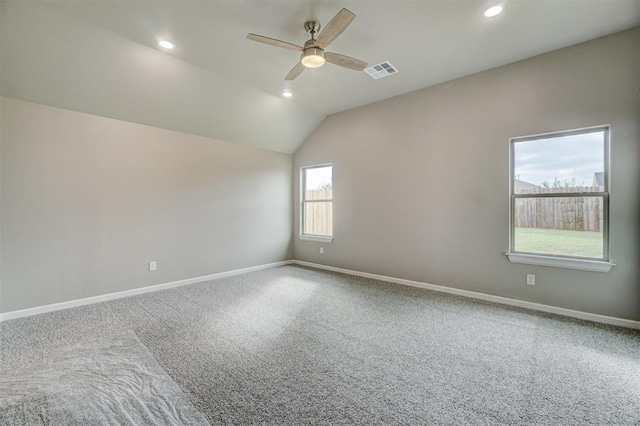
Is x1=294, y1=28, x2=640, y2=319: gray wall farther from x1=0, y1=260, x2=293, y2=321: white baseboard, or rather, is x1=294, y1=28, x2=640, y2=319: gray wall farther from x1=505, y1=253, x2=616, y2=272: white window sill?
x1=0, y1=260, x2=293, y2=321: white baseboard

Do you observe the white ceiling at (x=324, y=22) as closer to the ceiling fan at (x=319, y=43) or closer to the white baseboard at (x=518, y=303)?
the ceiling fan at (x=319, y=43)

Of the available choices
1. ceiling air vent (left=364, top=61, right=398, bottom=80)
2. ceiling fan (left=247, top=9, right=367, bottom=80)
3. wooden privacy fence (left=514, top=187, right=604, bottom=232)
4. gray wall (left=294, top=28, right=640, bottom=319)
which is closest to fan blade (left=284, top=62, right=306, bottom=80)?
ceiling fan (left=247, top=9, right=367, bottom=80)

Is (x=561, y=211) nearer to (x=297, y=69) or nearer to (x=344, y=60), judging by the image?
(x=344, y=60)

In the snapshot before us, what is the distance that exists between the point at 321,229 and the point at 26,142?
443 cm

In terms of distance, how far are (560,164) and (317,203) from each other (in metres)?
3.90

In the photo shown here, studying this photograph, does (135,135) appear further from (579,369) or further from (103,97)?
(579,369)

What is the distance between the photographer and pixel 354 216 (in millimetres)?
5008

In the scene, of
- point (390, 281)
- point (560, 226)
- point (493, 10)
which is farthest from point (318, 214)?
point (493, 10)

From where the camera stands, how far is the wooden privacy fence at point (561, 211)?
9.73ft

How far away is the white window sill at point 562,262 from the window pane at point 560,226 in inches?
4.3

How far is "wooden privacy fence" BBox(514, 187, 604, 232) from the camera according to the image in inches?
117

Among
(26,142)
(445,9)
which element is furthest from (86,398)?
(445,9)

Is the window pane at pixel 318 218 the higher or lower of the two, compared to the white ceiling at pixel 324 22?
lower

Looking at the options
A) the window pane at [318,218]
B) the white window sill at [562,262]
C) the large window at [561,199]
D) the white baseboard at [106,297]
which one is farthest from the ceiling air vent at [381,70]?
the white baseboard at [106,297]
